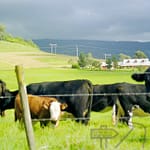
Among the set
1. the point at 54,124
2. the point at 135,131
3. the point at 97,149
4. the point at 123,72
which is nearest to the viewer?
the point at 97,149

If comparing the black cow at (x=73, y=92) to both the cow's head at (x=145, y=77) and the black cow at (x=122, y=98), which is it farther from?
the cow's head at (x=145, y=77)

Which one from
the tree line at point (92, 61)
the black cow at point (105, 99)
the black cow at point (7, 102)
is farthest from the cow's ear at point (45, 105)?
the tree line at point (92, 61)

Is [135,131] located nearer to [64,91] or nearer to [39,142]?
[39,142]

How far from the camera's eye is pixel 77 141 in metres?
6.54

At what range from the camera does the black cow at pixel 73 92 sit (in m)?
13.9

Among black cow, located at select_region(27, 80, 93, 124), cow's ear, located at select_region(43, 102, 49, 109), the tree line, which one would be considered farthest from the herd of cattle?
the tree line

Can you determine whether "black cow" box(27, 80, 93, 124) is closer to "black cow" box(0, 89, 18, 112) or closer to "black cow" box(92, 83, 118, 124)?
"black cow" box(92, 83, 118, 124)

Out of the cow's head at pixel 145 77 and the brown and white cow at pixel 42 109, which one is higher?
the cow's head at pixel 145 77

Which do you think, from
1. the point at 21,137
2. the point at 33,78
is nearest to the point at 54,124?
the point at 21,137

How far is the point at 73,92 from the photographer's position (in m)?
14.7

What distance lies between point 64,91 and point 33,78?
37.8 metres

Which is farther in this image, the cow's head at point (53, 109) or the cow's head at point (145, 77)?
the cow's head at point (145, 77)

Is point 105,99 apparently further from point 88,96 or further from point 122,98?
point 88,96

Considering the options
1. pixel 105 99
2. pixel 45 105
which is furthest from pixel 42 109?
pixel 105 99
